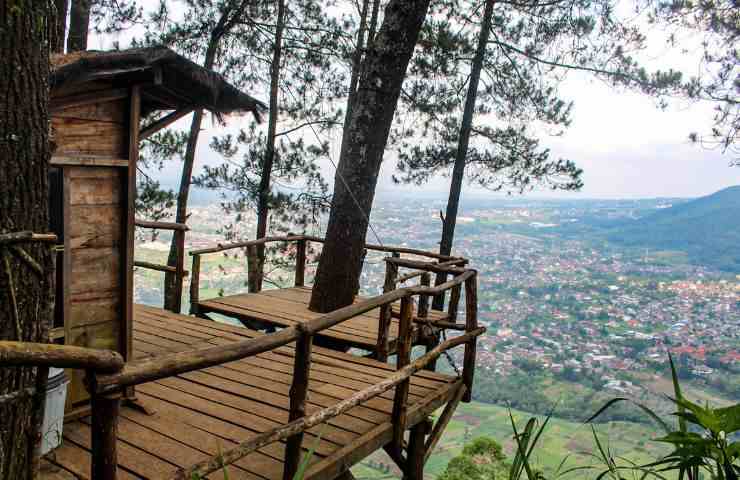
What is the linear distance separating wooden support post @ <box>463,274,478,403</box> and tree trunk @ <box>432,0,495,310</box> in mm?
4696

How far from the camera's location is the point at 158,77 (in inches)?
144

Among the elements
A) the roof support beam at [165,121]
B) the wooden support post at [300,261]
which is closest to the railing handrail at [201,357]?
the roof support beam at [165,121]

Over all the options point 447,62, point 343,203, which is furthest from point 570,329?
point 343,203

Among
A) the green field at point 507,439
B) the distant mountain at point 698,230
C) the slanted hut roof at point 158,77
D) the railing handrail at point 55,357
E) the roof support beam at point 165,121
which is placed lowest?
the green field at point 507,439

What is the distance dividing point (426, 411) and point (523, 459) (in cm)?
296

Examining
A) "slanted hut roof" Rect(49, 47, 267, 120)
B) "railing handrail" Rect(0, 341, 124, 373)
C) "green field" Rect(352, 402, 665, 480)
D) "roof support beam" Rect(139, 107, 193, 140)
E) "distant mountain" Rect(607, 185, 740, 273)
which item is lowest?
"green field" Rect(352, 402, 665, 480)

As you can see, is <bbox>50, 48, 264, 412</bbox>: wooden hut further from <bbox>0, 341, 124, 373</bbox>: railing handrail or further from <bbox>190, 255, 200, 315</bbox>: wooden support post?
<bbox>190, 255, 200, 315</bbox>: wooden support post

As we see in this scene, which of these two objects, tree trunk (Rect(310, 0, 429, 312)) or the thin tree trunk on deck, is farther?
the thin tree trunk on deck

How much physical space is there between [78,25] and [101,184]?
6.16m

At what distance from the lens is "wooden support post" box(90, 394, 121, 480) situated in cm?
191

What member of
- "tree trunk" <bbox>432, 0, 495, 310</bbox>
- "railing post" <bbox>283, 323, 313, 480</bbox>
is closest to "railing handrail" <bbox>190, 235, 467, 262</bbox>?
"tree trunk" <bbox>432, 0, 495, 310</bbox>

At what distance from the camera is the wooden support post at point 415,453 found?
4.51 m

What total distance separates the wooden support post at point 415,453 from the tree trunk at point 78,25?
7517mm

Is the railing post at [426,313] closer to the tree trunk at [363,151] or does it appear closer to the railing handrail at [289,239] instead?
the tree trunk at [363,151]
